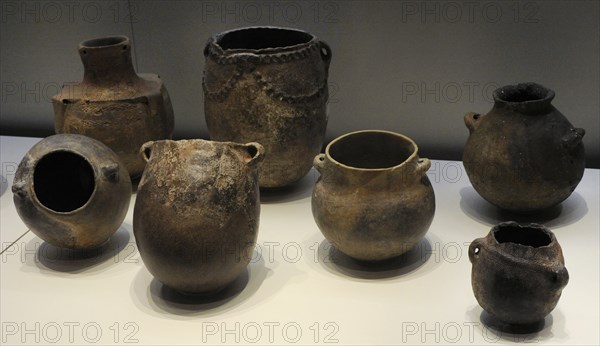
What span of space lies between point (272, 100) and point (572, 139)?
916mm

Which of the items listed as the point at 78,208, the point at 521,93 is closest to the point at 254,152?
the point at 78,208

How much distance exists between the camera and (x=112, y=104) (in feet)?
8.57

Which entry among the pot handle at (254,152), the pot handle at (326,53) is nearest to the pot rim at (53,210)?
the pot handle at (254,152)

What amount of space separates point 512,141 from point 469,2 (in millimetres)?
701

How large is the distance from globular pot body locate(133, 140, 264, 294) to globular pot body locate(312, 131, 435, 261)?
24 cm

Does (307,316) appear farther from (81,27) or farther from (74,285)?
(81,27)

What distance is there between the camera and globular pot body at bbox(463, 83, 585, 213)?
7.67 ft

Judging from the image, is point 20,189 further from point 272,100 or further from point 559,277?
point 559,277

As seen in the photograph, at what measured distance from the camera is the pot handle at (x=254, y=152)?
2061 mm

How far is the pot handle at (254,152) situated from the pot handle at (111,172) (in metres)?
0.44

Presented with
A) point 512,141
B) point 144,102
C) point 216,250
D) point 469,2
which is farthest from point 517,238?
point 144,102

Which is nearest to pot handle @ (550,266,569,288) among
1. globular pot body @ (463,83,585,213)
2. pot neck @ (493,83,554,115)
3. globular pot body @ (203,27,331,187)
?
globular pot body @ (463,83,585,213)

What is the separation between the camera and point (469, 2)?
9.27 ft

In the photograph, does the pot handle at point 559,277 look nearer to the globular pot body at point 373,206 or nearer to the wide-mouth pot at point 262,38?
the globular pot body at point 373,206
